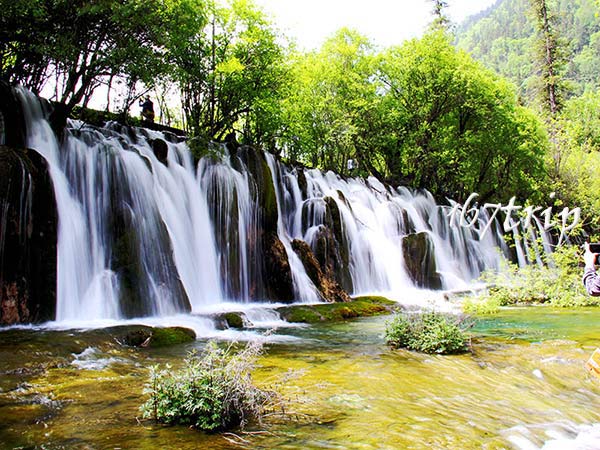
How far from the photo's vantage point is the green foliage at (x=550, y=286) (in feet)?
57.2

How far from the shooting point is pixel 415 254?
2517 centimetres

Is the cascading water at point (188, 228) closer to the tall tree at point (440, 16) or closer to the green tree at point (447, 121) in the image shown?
the green tree at point (447, 121)

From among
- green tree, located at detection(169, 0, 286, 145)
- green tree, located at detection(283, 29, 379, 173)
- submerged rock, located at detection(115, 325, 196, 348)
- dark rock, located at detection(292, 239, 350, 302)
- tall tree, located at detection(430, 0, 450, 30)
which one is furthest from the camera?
tall tree, located at detection(430, 0, 450, 30)

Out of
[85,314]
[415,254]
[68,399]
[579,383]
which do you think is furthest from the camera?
[415,254]

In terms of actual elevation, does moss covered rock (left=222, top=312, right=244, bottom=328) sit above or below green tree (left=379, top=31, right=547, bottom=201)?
below

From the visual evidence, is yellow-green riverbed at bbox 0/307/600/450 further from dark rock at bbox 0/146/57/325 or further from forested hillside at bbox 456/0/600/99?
forested hillside at bbox 456/0/600/99

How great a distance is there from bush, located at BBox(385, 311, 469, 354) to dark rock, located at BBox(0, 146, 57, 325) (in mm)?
8013

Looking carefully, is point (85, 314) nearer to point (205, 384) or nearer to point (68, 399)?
point (68, 399)

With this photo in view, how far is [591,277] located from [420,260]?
2064 centimetres

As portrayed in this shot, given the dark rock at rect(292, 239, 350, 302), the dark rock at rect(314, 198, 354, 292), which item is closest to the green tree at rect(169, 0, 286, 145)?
the dark rock at rect(314, 198, 354, 292)

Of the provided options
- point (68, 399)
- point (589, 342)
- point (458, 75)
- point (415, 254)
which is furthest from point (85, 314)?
point (458, 75)

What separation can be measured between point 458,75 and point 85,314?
1291 inches

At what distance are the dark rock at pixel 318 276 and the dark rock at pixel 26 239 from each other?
989cm

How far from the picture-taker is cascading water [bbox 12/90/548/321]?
1245cm
